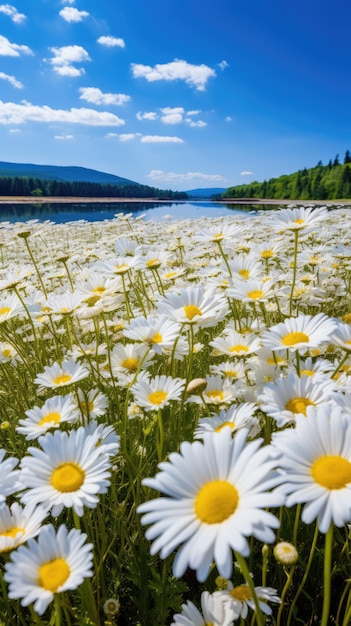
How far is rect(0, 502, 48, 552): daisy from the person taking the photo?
1.04m

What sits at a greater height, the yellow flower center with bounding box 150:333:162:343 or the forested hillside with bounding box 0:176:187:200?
the forested hillside with bounding box 0:176:187:200

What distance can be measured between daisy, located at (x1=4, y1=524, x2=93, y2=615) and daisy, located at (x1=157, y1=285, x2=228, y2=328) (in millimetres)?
879

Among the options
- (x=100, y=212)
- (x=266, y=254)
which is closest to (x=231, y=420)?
(x=266, y=254)

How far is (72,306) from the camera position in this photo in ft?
6.93

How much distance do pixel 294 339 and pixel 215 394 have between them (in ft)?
1.64

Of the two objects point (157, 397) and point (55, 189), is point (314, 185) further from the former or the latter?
point (157, 397)

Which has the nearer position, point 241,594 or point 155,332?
point 241,594

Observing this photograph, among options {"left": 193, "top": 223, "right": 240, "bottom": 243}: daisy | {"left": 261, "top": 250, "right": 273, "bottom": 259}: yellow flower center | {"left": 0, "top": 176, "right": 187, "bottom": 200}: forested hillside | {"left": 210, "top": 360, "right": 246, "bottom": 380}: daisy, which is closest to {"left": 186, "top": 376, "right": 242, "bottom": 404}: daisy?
{"left": 210, "top": 360, "right": 246, "bottom": 380}: daisy

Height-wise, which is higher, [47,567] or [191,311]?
[191,311]

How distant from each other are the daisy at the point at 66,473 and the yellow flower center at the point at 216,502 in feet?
1.02

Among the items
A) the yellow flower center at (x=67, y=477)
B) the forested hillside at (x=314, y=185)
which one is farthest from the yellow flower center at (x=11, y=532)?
the forested hillside at (x=314, y=185)

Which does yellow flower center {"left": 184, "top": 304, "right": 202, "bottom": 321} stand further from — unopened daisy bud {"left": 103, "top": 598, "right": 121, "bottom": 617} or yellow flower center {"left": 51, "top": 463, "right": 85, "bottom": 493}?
unopened daisy bud {"left": 103, "top": 598, "right": 121, "bottom": 617}

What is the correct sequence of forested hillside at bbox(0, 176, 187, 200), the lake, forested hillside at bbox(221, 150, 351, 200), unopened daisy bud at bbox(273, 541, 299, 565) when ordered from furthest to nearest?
forested hillside at bbox(0, 176, 187, 200) → forested hillside at bbox(221, 150, 351, 200) → the lake → unopened daisy bud at bbox(273, 541, 299, 565)

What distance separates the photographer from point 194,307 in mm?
1754
